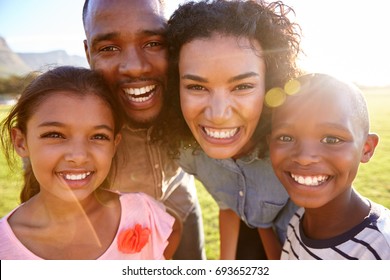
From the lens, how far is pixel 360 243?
123 centimetres

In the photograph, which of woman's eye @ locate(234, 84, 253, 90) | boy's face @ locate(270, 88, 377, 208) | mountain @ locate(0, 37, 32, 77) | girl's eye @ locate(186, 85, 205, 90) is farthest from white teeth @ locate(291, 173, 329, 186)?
mountain @ locate(0, 37, 32, 77)

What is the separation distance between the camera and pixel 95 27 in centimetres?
166

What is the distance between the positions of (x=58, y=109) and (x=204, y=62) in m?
A: 0.57

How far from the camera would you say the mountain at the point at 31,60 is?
1.59m

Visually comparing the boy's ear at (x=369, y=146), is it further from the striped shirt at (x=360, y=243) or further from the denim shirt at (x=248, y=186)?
the denim shirt at (x=248, y=186)

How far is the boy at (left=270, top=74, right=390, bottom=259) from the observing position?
125 centimetres

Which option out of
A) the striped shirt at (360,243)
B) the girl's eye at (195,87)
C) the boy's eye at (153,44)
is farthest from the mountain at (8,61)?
the striped shirt at (360,243)

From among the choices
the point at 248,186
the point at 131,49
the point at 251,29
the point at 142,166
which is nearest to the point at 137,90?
the point at 131,49

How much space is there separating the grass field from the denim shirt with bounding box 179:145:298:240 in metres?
0.73

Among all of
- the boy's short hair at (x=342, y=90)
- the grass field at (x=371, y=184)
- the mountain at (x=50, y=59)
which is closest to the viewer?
the boy's short hair at (x=342, y=90)

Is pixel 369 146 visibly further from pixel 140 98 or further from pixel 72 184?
pixel 72 184

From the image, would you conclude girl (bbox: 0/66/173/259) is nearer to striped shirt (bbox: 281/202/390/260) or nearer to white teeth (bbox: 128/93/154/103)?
white teeth (bbox: 128/93/154/103)
